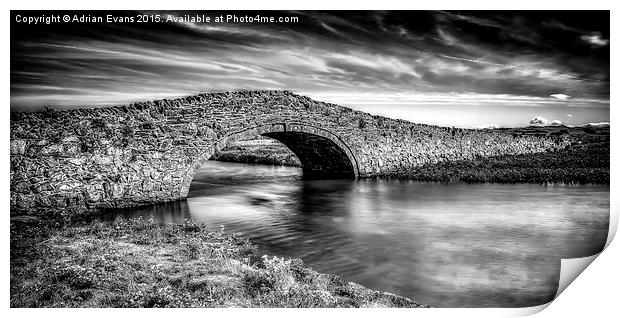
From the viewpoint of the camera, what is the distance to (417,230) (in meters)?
10.8

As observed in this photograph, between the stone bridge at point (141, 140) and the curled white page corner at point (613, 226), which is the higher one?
the stone bridge at point (141, 140)

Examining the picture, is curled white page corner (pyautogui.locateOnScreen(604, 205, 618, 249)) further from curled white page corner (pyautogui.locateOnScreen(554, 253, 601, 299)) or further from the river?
curled white page corner (pyautogui.locateOnScreen(554, 253, 601, 299))

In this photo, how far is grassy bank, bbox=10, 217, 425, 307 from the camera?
21.6 ft

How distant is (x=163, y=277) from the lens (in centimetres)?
723

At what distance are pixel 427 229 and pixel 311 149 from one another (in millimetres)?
10969

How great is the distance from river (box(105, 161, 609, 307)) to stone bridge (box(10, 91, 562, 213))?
0.90 metres

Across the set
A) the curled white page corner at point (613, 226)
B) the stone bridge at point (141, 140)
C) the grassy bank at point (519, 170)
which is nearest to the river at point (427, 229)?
the curled white page corner at point (613, 226)

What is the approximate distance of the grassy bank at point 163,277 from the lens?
6.59 metres

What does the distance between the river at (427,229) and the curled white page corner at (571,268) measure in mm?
135

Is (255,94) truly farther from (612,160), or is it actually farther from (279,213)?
(612,160)

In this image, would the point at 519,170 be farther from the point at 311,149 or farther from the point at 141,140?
the point at 141,140
